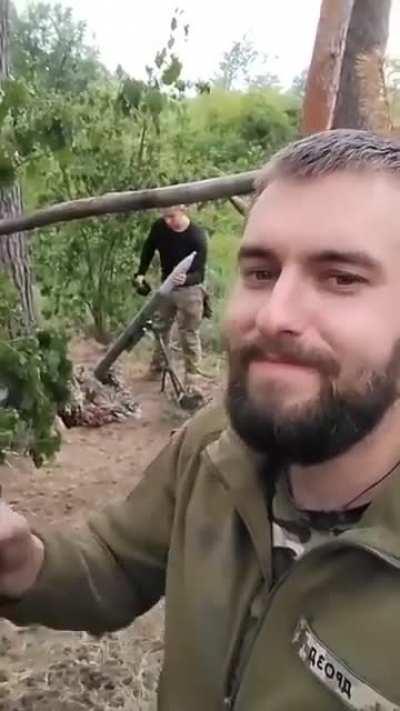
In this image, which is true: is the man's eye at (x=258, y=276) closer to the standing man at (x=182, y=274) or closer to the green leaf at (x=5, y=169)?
the green leaf at (x=5, y=169)

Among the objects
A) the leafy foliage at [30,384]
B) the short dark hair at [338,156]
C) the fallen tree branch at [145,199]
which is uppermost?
the short dark hair at [338,156]

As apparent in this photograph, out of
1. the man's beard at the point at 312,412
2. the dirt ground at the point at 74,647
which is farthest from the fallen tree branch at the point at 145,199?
the man's beard at the point at 312,412

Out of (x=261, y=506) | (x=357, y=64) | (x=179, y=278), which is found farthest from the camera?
(x=179, y=278)

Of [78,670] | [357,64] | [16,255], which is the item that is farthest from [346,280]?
[16,255]

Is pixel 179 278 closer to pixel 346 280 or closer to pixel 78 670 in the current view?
pixel 78 670

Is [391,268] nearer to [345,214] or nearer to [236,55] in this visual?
[345,214]

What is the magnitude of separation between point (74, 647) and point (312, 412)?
180 centimetres

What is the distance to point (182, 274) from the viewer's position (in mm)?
4879

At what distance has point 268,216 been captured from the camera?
844 millimetres

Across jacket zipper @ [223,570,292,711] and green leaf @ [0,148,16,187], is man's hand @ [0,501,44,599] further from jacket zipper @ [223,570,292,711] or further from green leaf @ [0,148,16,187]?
green leaf @ [0,148,16,187]

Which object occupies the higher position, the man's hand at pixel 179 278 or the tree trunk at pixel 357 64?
the tree trunk at pixel 357 64

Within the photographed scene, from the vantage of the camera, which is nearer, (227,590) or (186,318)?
(227,590)

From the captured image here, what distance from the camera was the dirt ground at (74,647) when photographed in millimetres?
2174

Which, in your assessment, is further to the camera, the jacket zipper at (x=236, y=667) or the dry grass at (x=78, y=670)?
the dry grass at (x=78, y=670)
